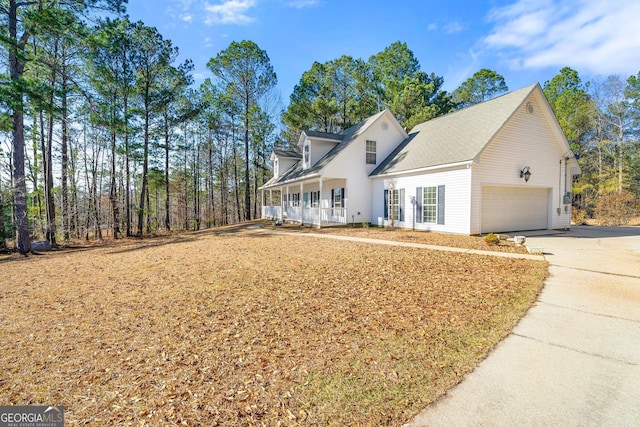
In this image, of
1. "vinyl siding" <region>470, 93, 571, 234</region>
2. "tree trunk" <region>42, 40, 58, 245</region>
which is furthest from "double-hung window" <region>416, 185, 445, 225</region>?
"tree trunk" <region>42, 40, 58, 245</region>

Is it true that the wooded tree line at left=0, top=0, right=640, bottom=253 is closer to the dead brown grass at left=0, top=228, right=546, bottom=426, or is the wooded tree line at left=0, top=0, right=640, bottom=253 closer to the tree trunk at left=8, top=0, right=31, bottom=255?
the tree trunk at left=8, top=0, right=31, bottom=255

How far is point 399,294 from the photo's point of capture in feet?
17.1

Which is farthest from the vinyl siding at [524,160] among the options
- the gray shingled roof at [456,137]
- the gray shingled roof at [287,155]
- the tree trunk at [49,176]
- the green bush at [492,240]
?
the tree trunk at [49,176]

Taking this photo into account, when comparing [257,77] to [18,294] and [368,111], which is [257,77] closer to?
[368,111]

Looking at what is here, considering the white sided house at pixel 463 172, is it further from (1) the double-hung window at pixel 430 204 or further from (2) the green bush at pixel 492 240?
(2) the green bush at pixel 492 240

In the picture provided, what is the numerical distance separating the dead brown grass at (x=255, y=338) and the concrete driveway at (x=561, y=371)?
0.65 ft

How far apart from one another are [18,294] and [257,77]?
2495cm

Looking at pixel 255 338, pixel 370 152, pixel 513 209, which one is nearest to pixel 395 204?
pixel 370 152

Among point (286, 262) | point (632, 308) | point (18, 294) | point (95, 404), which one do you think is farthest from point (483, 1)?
point (18, 294)

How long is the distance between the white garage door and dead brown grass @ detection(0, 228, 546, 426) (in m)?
6.63

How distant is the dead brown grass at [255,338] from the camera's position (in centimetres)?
249

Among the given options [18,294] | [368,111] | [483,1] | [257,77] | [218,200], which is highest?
[257,77]

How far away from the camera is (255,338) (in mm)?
3688

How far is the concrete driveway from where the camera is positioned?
7.48ft
